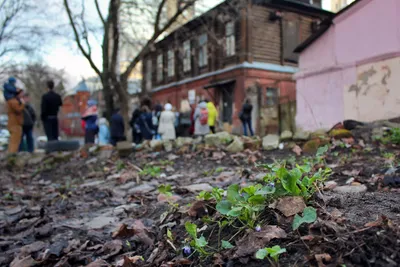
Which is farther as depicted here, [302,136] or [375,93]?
[375,93]

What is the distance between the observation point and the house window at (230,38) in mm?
17438

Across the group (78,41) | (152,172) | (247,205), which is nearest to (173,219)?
(247,205)

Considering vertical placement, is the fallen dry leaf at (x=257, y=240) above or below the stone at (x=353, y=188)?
above

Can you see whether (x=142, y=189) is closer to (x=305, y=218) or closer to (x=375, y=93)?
(x=305, y=218)

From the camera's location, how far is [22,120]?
7.37 meters

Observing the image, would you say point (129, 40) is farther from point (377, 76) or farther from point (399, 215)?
point (399, 215)

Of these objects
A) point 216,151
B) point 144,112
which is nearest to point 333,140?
point 216,151

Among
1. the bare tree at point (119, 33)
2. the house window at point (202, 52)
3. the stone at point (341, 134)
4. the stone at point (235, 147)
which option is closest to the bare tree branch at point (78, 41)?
the bare tree at point (119, 33)

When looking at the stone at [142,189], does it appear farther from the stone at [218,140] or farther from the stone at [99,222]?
the stone at [218,140]

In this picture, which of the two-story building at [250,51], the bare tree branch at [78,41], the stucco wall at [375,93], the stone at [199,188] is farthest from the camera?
the two-story building at [250,51]

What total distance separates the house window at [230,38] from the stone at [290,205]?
54.6ft

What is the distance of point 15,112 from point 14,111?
5 centimetres

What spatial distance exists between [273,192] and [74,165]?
18.6 ft

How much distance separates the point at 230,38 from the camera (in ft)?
57.8
